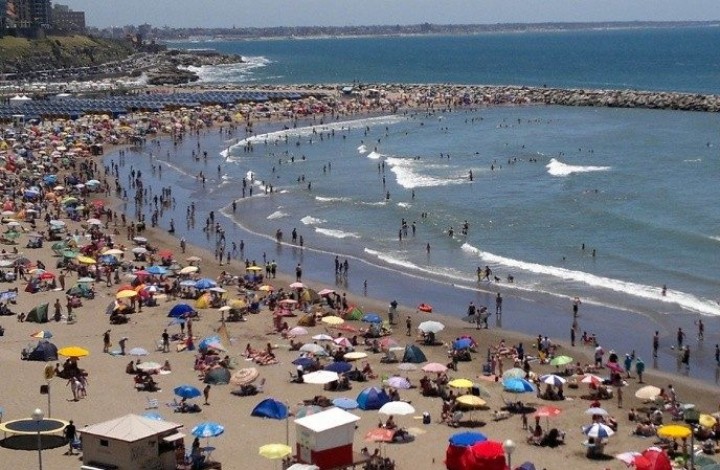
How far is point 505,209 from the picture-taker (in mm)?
48406

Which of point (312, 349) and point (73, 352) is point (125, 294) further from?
point (312, 349)

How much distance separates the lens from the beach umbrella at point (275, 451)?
717 inches

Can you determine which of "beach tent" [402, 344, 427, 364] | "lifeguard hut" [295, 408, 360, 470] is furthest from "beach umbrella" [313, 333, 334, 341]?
"lifeguard hut" [295, 408, 360, 470]

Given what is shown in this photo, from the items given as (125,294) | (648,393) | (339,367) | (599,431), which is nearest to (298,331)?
(339,367)

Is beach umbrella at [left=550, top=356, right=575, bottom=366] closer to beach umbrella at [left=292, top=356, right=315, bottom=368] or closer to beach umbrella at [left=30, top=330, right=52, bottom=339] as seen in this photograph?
beach umbrella at [left=292, top=356, right=315, bottom=368]

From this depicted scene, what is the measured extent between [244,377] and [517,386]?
589cm

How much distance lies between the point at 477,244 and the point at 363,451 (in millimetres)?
22997

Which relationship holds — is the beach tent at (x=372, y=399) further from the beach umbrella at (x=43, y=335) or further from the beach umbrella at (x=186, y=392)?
the beach umbrella at (x=43, y=335)

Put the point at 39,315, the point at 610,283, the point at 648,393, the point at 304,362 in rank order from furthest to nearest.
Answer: the point at 610,283, the point at 39,315, the point at 304,362, the point at 648,393

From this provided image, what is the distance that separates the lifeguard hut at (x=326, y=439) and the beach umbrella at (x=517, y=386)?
557 centimetres

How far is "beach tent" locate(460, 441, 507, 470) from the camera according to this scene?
17.3m

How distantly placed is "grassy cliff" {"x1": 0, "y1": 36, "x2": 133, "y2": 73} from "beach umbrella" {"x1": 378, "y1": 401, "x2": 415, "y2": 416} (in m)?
124

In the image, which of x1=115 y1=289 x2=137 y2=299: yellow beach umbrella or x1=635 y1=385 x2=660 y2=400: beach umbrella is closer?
x1=635 y1=385 x2=660 y2=400: beach umbrella


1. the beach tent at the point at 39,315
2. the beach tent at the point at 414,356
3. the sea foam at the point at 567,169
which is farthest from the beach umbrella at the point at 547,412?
the sea foam at the point at 567,169
